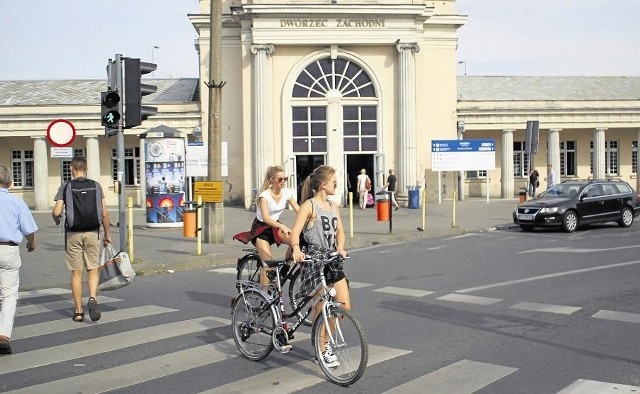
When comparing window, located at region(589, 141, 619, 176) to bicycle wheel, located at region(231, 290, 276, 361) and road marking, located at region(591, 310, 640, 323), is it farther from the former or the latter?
bicycle wheel, located at region(231, 290, 276, 361)

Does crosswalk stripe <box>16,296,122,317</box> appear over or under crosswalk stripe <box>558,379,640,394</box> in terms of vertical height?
over

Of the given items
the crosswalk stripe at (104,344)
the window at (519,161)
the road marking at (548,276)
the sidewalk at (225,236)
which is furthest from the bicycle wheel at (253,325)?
the window at (519,161)

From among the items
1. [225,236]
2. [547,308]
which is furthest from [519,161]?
[547,308]

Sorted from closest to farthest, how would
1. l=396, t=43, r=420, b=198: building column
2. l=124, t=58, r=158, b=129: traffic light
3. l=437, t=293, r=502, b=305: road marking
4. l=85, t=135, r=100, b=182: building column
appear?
l=437, t=293, r=502, b=305: road marking → l=124, t=58, r=158, b=129: traffic light → l=396, t=43, r=420, b=198: building column → l=85, t=135, r=100, b=182: building column

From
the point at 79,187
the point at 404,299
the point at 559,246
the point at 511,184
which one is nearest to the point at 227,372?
the point at 79,187

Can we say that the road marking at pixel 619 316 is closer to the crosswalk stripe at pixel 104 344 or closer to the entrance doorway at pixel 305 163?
the crosswalk stripe at pixel 104 344

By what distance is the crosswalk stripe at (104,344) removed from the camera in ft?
23.7

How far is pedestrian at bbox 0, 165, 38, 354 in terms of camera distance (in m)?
7.57

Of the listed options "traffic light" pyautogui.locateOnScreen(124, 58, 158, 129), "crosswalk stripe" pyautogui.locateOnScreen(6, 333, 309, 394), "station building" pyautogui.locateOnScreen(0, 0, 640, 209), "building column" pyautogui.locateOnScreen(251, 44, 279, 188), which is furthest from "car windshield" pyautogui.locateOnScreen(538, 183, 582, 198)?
"crosswalk stripe" pyautogui.locateOnScreen(6, 333, 309, 394)

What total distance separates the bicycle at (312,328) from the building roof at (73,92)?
3215cm

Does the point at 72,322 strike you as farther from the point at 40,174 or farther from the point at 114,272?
the point at 40,174

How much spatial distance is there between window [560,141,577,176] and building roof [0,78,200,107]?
2041 cm

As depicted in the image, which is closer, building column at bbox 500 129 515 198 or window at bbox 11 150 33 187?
window at bbox 11 150 33 187

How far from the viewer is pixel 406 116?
34656 millimetres
